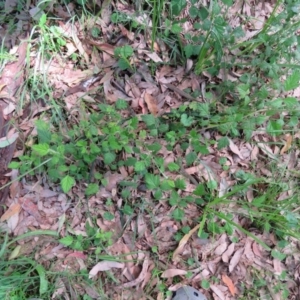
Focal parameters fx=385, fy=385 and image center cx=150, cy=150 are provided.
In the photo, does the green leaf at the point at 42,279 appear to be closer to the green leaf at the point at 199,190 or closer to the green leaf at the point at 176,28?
the green leaf at the point at 199,190

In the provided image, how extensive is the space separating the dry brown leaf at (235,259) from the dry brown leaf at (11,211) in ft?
3.38

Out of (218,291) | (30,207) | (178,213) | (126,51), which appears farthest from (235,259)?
(126,51)

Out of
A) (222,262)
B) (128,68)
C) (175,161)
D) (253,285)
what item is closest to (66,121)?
(128,68)

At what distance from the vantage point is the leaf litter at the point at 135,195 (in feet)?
5.83

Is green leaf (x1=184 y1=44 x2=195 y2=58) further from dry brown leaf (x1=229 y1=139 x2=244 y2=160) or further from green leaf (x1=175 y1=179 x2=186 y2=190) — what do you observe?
green leaf (x1=175 y1=179 x2=186 y2=190)

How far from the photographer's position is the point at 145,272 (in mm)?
1784

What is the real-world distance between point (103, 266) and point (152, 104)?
80 centimetres

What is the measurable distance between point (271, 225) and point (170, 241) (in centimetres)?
50

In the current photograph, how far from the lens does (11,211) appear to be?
1.77 meters

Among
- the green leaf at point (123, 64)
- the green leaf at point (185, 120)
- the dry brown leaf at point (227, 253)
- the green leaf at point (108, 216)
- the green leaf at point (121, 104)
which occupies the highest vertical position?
the green leaf at point (123, 64)

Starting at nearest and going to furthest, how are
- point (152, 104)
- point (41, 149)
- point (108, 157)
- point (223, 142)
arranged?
point (41, 149)
point (108, 157)
point (223, 142)
point (152, 104)

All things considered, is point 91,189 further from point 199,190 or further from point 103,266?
point 199,190

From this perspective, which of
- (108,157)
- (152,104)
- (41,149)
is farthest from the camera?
(152,104)

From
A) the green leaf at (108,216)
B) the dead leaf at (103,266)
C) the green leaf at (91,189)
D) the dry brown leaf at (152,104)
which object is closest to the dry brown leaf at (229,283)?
the dead leaf at (103,266)
